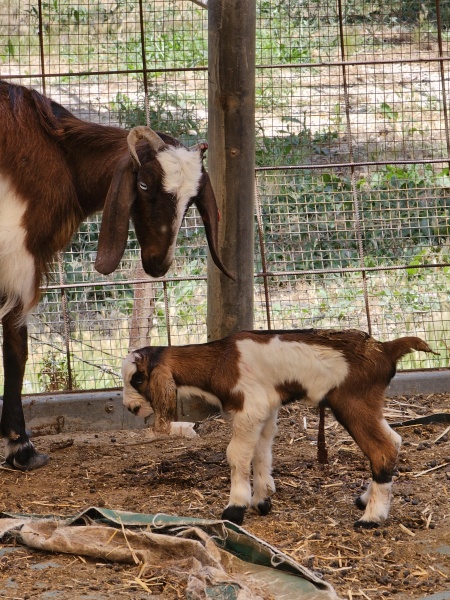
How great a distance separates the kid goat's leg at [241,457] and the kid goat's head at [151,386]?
1.13 ft

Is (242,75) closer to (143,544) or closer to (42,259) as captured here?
(42,259)

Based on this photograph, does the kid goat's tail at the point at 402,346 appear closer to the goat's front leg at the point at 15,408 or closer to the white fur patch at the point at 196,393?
the white fur patch at the point at 196,393

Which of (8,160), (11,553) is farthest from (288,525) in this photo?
(8,160)

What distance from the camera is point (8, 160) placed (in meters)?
5.17

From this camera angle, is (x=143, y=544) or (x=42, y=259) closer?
(x=143, y=544)

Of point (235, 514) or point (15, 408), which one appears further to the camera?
point (15, 408)

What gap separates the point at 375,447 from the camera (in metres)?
4.43

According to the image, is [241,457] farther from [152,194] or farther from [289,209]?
[289,209]

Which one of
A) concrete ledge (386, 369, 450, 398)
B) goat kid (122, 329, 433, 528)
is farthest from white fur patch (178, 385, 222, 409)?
concrete ledge (386, 369, 450, 398)

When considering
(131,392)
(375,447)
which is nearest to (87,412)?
(131,392)

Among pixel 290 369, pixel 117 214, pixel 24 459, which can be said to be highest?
pixel 117 214

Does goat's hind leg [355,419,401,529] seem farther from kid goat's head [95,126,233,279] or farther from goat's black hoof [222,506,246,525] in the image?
kid goat's head [95,126,233,279]

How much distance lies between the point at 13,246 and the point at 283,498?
79.0 inches

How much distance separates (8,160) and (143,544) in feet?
7.46
